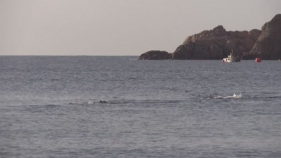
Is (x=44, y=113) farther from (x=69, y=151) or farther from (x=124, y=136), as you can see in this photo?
(x=69, y=151)

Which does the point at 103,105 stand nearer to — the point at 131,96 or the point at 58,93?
the point at 131,96

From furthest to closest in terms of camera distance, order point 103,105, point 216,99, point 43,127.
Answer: point 216,99 → point 103,105 → point 43,127

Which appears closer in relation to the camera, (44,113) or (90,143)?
(90,143)

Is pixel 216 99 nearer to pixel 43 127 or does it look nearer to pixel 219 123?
pixel 219 123

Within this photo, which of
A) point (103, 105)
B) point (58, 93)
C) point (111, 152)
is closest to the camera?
point (111, 152)

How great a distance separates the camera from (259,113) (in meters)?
54.9

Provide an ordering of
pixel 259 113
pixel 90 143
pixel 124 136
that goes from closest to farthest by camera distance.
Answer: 1. pixel 90 143
2. pixel 124 136
3. pixel 259 113

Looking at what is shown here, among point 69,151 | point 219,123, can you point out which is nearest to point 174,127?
point 219,123

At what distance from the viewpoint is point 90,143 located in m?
40.0

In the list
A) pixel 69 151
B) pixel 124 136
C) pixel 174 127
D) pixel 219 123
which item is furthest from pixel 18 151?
pixel 219 123

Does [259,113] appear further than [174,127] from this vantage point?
Yes

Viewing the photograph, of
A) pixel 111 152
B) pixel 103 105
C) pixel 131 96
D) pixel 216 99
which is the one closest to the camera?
pixel 111 152

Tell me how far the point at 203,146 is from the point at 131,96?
125ft

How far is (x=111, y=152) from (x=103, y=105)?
2594 centimetres
